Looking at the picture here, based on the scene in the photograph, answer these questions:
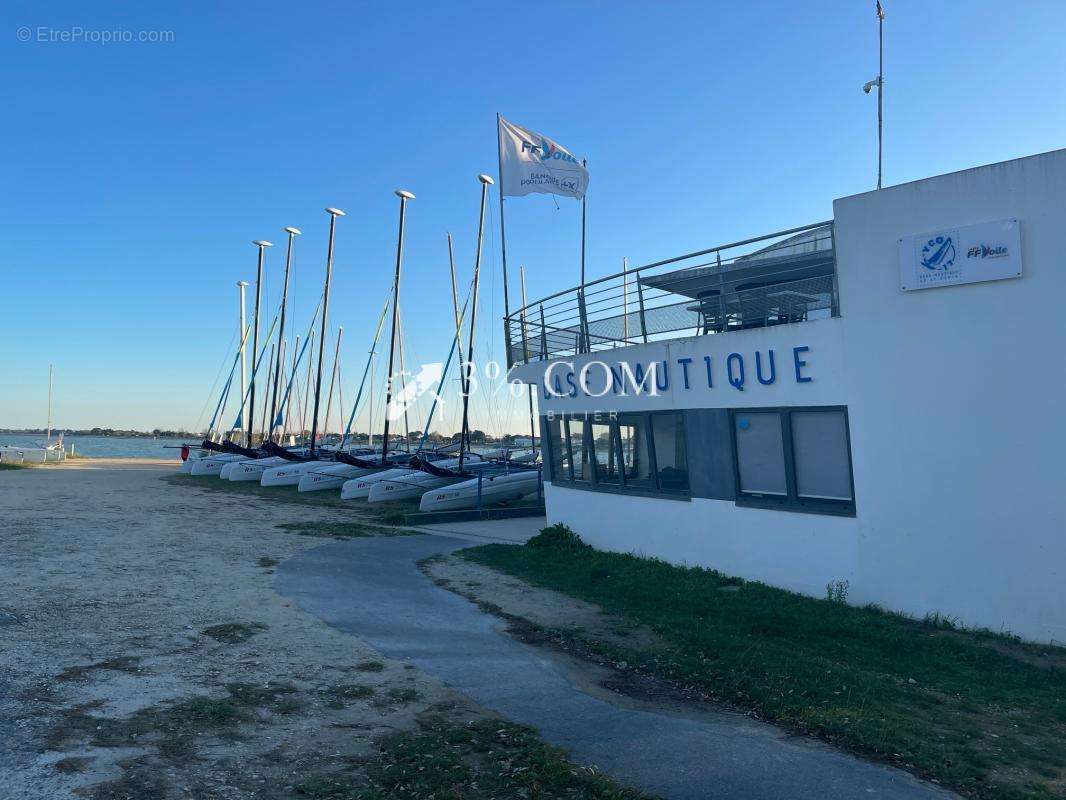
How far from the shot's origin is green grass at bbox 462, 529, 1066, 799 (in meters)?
5.74

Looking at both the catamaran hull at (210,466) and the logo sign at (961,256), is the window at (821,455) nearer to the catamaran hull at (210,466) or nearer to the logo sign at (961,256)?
the logo sign at (961,256)

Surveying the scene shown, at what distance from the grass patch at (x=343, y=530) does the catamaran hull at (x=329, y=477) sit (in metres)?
12.3

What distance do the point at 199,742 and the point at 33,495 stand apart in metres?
24.0

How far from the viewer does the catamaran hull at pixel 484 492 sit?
24.7 metres

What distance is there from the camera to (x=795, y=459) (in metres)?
11.1

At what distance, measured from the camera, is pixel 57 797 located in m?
4.51

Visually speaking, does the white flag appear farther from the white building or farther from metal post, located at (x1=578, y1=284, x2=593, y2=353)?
the white building

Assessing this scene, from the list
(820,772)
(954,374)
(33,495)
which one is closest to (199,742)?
(820,772)

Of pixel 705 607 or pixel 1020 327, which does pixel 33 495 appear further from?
pixel 1020 327

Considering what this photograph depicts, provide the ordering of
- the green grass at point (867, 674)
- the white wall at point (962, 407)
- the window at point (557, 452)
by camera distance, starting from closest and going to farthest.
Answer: the green grass at point (867, 674)
the white wall at point (962, 407)
the window at point (557, 452)

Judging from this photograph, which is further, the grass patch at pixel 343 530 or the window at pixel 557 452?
the grass patch at pixel 343 530

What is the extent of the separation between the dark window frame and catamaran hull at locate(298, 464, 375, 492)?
17856 mm

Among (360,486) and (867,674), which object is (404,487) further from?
(867,674)

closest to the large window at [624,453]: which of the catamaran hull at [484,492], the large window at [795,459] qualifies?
the large window at [795,459]
